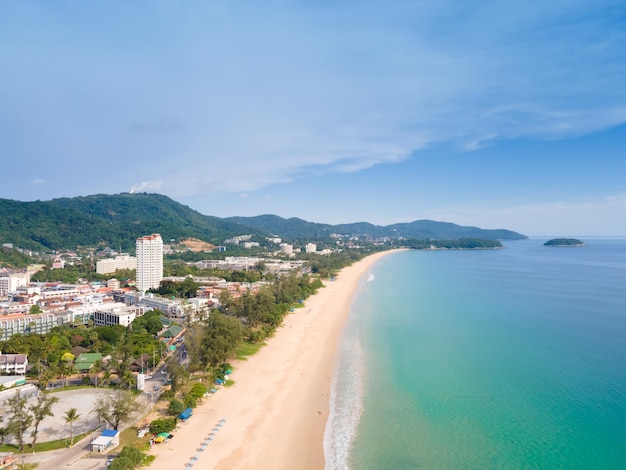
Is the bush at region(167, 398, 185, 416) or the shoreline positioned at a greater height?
the bush at region(167, 398, 185, 416)

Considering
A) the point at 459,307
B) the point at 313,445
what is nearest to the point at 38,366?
the point at 313,445

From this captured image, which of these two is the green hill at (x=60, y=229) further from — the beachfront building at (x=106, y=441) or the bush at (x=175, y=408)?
the beachfront building at (x=106, y=441)

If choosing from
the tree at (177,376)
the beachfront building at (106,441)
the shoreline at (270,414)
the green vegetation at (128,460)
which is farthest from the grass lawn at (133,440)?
the tree at (177,376)

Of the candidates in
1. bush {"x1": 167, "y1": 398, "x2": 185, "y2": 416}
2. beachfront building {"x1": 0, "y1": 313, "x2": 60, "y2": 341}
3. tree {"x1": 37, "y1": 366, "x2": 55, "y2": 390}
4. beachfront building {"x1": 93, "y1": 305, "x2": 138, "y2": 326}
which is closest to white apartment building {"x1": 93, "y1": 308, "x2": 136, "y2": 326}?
beachfront building {"x1": 93, "y1": 305, "x2": 138, "y2": 326}

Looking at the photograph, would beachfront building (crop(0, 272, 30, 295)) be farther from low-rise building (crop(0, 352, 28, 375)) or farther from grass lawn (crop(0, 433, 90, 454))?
Answer: grass lawn (crop(0, 433, 90, 454))

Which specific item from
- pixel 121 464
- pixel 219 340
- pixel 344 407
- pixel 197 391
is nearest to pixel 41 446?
pixel 121 464

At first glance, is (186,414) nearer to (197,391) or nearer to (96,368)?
(197,391)

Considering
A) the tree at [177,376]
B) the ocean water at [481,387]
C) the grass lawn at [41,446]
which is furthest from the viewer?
the tree at [177,376]
